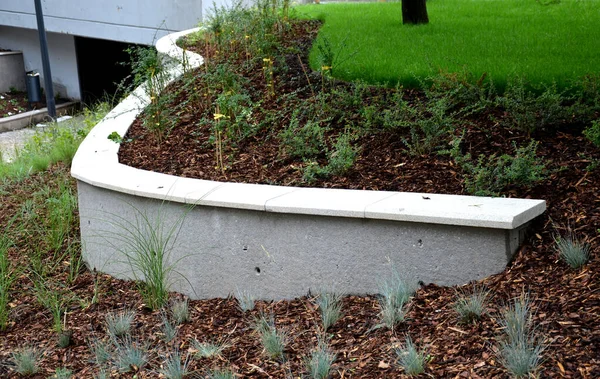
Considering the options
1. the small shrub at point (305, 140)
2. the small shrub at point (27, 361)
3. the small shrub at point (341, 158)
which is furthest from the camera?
the small shrub at point (305, 140)

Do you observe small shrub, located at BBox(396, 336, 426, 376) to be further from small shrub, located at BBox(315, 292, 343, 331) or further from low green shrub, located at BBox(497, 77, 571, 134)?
low green shrub, located at BBox(497, 77, 571, 134)

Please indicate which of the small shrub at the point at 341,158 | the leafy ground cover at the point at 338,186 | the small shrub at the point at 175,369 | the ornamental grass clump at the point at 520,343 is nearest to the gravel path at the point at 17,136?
the leafy ground cover at the point at 338,186

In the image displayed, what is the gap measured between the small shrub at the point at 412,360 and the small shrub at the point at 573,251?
1.07 m

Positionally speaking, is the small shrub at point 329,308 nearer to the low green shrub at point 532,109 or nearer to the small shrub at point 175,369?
the small shrub at point 175,369

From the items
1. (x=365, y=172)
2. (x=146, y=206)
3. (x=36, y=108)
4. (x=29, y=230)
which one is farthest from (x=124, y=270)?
(x=36, y=108)

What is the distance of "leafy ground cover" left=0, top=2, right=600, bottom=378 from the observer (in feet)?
12.6

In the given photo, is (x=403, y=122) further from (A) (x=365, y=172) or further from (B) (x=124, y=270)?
(B) (x=124, y=270)

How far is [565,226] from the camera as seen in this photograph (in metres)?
4.53

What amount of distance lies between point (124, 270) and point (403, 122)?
95.6 inches

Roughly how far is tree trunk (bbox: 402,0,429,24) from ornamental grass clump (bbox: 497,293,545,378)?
6397 millimetres

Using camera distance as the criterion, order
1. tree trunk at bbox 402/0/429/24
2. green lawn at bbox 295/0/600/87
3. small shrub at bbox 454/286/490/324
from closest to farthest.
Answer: small shrub at bbox 454/286/490/324 → green lawn at bbox 295/0/600/87 → tree trunk at bbox 402/0/429/24

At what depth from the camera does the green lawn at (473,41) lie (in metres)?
6.91

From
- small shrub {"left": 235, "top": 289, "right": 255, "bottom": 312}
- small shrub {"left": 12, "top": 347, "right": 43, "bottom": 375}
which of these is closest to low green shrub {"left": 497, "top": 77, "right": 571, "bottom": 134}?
small shrub {"left": 235, "top": 289, "right": 255, "bottom": 312}

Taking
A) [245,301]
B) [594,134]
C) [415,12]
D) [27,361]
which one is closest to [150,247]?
[245,301]
